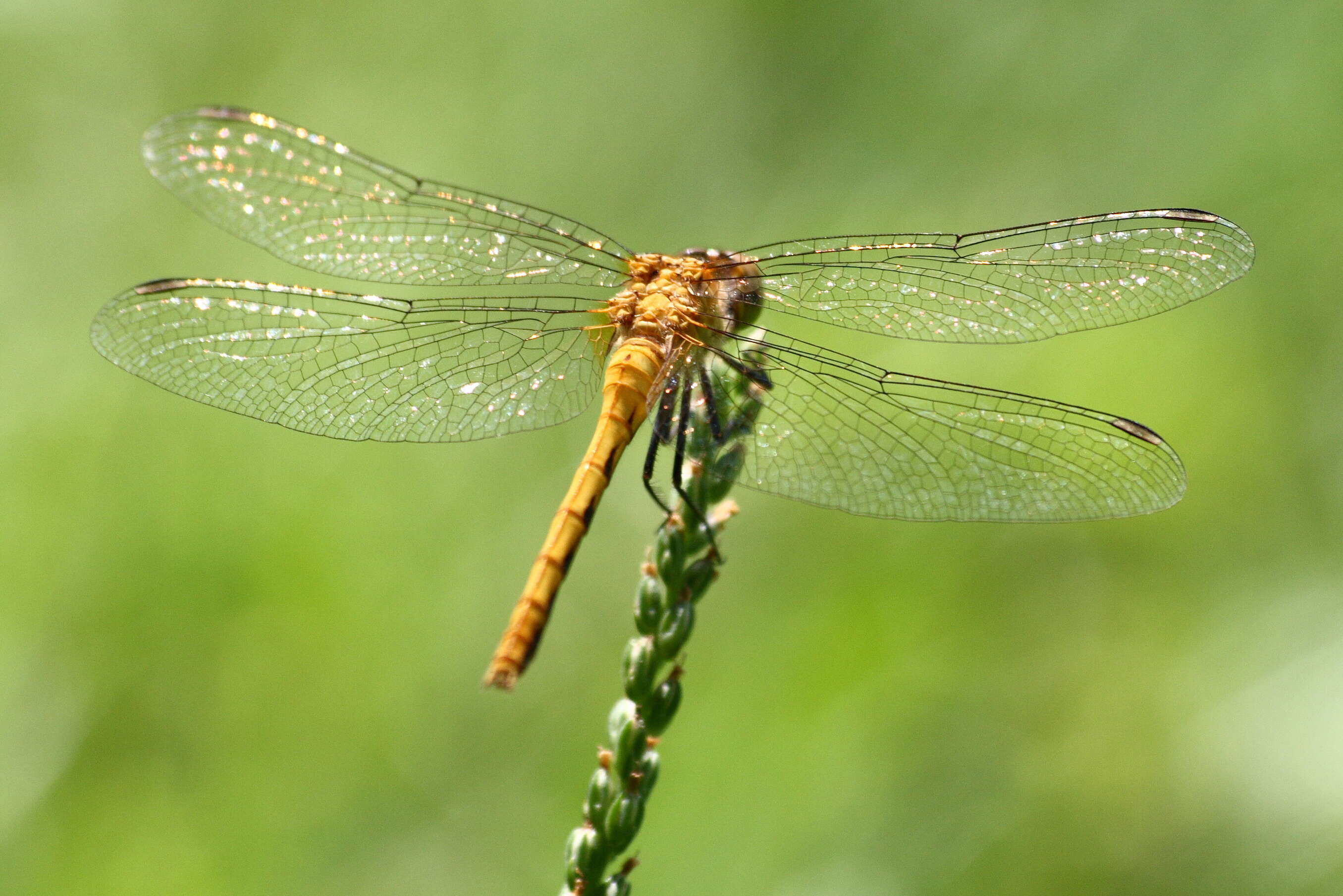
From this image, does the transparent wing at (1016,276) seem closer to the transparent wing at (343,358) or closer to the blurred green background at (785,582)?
the blurred green background at (785,582)

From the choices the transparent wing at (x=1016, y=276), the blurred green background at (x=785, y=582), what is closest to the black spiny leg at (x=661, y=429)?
the transparent wing at (x=1016, y=276)

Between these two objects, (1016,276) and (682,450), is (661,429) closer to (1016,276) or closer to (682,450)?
(682,450)

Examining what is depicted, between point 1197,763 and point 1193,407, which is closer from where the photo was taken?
point 1197,763

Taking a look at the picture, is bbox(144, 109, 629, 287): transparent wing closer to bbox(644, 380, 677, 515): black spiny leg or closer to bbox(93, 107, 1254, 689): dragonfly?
bbox(93, 107, 1254, 689): dragonfly

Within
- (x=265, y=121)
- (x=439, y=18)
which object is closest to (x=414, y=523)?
(x=265, y=121)

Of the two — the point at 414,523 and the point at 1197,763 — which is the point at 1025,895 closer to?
the point at 1197,763

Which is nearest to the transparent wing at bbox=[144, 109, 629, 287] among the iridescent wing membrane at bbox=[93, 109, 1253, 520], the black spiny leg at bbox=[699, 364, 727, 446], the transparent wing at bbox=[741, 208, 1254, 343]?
the iridescent wing membrane at bbox=[93, 109, 1253, 520]
